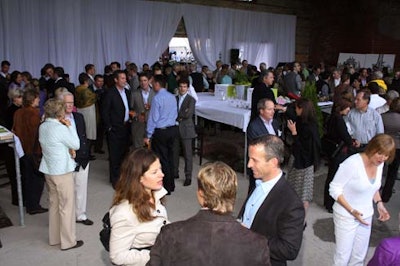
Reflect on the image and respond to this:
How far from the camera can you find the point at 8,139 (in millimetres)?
3859

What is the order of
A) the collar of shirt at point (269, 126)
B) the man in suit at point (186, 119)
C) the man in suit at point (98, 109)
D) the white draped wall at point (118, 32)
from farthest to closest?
the white draped wall at point (118, 32) → the man in suit at point (98, 109) → the man in suit at point (186, 119) → the collar of shirt at point (269, 126)

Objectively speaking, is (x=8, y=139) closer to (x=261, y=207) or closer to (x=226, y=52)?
(x=261, y=207)

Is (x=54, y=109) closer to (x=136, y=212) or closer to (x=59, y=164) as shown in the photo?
(x=59, y=164)

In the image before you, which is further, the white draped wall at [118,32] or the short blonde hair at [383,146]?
the white draped wall at [118,32]

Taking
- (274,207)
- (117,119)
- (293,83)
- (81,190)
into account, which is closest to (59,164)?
(81,190)

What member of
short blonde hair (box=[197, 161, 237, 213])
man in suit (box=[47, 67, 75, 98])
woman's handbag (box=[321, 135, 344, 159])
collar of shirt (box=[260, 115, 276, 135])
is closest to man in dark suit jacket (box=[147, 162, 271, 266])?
short blonde hair (box=[197, 161, 237, 213])

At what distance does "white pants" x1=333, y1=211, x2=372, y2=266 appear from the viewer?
108 inches

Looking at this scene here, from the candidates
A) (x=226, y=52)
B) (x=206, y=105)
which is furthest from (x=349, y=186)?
(x=226, y=52)

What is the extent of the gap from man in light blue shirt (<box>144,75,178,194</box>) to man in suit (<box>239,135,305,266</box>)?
9.45 ft

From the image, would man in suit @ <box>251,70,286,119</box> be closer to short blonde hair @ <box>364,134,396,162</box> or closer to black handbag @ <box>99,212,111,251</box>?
short blonde hair @ <box>364,134,396,162</box>

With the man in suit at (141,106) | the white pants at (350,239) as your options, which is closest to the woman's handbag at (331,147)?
the white pants at (350,239)

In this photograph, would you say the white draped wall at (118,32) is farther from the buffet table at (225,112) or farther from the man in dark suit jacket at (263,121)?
the man in dark suit jacket at (263,121)

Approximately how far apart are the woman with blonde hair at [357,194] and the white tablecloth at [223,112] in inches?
128

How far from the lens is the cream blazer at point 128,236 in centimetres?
191
